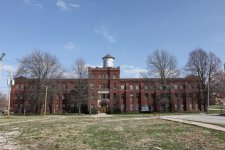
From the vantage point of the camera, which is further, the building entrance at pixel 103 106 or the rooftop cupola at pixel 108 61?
the rooftop cupola at pixel 108 61

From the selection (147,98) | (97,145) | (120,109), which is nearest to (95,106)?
(120,109)

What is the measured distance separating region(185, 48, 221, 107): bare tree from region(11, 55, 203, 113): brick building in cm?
1064

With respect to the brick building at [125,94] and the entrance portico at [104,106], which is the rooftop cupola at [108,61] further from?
the entrance portico at [104,106]

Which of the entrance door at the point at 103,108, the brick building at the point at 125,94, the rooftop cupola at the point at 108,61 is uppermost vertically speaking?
the rooftop cupola at the point at 108,61

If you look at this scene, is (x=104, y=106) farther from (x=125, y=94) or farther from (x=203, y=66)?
(x=203, y=66)

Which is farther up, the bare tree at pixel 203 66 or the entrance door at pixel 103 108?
the bare tree at pixel 203 66

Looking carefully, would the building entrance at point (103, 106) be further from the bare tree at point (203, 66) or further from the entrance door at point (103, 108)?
the bare tree at point (203, 66)

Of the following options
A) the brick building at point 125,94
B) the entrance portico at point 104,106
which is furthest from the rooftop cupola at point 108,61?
the entrance portico at point 104,106

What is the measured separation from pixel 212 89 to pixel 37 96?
4240 centimetres

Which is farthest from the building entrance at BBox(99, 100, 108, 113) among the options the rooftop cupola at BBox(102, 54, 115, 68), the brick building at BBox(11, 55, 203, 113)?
the rooftop cupola at BBox(102, 54, 115, 68)

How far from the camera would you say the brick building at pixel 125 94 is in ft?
275

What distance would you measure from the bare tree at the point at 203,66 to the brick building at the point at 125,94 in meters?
10.6

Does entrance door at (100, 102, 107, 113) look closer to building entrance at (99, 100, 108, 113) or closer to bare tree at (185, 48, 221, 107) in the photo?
building entrance at (99, 100, 108, 113)

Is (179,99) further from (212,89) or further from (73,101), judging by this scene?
(73,101)
